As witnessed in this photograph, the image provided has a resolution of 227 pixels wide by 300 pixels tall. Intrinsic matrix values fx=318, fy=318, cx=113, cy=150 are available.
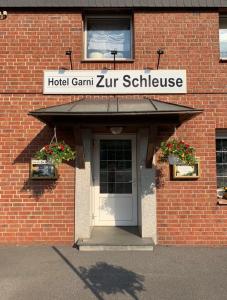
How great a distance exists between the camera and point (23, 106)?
263 inches

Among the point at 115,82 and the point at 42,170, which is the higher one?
the point at 115,82

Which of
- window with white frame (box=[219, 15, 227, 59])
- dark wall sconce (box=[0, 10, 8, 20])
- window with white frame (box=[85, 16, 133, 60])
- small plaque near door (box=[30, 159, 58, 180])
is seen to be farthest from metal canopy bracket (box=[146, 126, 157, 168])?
dark wall sconce (box=[0, 10, 8, 20])

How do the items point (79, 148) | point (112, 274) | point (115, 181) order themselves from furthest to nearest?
1. point (115, 181)
2. point (79, 148)
3. point (112, 274)

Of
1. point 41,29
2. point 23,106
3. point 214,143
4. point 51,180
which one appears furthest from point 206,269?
point 41,29

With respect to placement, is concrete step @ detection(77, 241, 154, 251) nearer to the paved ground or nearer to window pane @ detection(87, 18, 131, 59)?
the paved ground

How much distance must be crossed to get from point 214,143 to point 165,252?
2444 millimetres

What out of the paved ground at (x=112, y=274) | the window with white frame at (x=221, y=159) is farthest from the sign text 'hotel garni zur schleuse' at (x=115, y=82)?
the paved ground at (x=112, y=274)

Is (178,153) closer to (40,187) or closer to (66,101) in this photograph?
(66,101)

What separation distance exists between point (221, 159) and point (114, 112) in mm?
2984

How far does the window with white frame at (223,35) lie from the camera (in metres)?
7.16

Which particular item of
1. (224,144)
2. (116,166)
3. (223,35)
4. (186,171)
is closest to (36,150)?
(116,166)

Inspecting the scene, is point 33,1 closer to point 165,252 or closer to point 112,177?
point 112,177

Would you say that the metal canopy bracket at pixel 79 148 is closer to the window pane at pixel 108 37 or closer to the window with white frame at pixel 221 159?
the window pane at pixel 108 37

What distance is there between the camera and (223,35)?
23.6 ft
